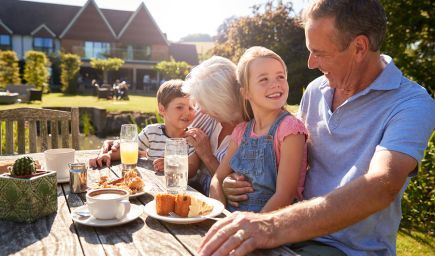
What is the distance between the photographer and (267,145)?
2.25 metres

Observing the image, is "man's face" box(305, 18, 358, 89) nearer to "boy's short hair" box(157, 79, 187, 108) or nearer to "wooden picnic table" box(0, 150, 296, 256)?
"wooden picnic table" box(0, 150, 296, 256)

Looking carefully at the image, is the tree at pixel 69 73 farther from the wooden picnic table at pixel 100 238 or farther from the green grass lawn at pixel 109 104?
the wooden picnic table at pixel 100 238

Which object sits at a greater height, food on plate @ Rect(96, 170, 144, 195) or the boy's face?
the boy's face

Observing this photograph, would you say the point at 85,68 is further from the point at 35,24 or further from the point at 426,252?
the point at 426,252

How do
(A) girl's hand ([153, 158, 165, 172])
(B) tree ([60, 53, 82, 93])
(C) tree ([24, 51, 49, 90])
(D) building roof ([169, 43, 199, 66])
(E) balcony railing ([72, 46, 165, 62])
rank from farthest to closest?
(D) building roof ([169, 43, 199, 66])
(E) balcony railing ([72, 46, 165, 62])
(B) tree ([60, 53, 82, 93])
(C) tree ([24, 51, 49, 90])
(A) girl's hand ([153, 158, 165, 172])

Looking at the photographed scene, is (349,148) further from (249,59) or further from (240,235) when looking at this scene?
(240,235)

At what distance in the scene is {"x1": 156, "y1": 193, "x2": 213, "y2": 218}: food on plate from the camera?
171 centimetres

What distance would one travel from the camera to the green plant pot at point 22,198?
167cm

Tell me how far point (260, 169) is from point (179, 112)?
41.1 inches

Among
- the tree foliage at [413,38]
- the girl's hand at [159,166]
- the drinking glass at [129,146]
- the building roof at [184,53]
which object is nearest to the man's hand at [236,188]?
the girl's hand at [159,166]

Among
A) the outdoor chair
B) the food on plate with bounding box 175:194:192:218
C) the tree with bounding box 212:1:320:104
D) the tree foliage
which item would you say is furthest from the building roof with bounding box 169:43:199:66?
the food on plate with bounding box 175:194:192:218

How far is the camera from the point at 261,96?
2277mm

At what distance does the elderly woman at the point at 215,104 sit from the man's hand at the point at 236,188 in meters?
0.45

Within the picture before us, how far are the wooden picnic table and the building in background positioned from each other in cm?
3638
